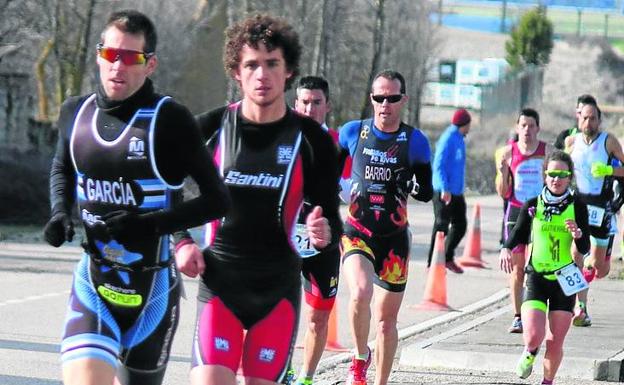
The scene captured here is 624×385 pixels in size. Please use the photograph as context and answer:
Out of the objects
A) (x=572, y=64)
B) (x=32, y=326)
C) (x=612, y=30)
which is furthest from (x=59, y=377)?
(x=612, y=30)

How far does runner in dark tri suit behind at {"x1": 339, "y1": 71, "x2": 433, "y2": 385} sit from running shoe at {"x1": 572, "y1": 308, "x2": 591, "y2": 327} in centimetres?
378

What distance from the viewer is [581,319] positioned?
13.0m

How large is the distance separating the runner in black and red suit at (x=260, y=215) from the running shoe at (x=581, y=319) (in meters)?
6.83

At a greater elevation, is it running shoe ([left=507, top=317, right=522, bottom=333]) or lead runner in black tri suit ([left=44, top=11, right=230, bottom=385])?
lead runner in black tri suit ([left=44, top=11, right=230, bottom=385])

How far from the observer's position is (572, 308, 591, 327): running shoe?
13000 millimetres

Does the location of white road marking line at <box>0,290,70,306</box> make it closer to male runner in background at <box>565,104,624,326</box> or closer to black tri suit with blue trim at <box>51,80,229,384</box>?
male runner in background at <box>565,104,624,326</box>

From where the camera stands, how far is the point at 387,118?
967cm

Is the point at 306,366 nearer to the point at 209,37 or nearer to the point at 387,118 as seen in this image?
the point at 387,118

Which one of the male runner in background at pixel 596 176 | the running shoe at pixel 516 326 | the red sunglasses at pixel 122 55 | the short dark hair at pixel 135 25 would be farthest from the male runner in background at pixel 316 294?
the male runner in background at pixel 596 176

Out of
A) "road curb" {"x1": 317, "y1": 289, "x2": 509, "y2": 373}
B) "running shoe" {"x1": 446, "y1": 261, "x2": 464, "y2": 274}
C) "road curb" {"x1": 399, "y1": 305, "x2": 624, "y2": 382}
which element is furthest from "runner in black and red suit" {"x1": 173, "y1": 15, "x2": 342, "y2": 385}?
"running shoe" {"x1": 446, "y1": 261, "x2": 464, "y2": 274}

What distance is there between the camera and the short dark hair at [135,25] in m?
6.29

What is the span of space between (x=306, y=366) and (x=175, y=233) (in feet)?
10.7

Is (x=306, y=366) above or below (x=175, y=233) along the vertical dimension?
below

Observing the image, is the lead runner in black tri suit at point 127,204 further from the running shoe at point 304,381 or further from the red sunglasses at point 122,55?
the running shoe at point 304,381
